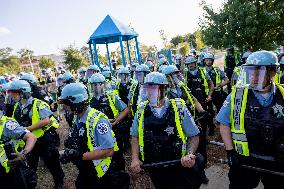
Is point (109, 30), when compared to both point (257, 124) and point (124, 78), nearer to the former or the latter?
point (124, 78)

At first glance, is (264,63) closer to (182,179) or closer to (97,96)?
(182,179)

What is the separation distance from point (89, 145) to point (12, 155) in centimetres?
122

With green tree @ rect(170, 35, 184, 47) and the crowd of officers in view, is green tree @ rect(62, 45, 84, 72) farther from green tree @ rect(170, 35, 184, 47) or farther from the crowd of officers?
the crowd of officers

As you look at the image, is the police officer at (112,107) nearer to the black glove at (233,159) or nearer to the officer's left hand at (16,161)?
the officer's left hand at (16,161)

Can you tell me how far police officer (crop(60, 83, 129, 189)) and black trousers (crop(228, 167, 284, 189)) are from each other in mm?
1363

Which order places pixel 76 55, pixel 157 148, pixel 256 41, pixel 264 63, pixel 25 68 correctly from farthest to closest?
pixel 25 68 → pixel 76 55 → pixel 256 41 → pixel 157 148 → pixel 264 63

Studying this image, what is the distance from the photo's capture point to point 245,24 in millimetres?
9648

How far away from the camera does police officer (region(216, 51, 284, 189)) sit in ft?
9.20

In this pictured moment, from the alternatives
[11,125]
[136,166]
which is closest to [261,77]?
[136,166]

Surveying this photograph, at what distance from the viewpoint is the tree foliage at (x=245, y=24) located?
9461 millimetres

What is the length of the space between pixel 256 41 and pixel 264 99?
824 centimetres

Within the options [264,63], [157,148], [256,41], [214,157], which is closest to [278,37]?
[256,41]

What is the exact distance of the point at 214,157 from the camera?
5.71m

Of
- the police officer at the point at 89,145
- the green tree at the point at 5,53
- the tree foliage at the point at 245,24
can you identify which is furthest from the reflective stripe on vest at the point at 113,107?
the green tree at the point at 5,53
